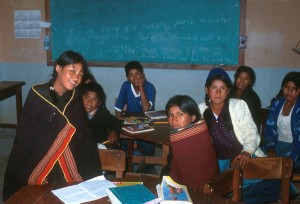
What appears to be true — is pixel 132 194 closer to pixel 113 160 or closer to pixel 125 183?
pixel 125 183

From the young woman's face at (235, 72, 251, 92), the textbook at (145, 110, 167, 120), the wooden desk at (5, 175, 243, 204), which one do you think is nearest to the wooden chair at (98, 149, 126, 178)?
the wooden desk at (5, 175, 243, 204)

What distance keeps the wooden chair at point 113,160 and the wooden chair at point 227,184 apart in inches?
26.8

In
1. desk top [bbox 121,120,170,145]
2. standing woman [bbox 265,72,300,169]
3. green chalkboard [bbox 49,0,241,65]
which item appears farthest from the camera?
green chalkboard [bbox 49,0,241,65]

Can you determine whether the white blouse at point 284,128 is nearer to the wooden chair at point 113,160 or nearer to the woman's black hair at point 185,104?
the woman's black hair at point 185,104

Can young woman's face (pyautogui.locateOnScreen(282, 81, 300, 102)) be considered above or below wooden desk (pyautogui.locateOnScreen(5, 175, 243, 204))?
above

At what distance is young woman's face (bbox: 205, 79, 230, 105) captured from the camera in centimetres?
278

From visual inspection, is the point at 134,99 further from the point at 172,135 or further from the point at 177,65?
the point at 172,135

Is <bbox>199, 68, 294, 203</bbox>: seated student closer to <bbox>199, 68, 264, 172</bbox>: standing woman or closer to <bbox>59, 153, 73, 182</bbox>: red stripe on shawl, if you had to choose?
<bbox>199, 68, 264, 172</bbox>: standing woman

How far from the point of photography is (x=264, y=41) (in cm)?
491

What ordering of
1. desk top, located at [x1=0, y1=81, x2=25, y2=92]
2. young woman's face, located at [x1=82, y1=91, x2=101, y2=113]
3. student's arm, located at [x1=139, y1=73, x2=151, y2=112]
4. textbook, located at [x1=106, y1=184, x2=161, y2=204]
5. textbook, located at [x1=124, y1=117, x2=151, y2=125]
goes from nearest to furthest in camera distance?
1. textbook, located at [x1=106, y1=184, x2=161, y2=204]
2. young woman's face, located at [x1=82, y1=91, x2=101, y2=113]
3. textbook, located at [x1=124, y1=117, x2=151, y2=125]
4. student's arm, located at [x1=139, y1=73, x2=151, y2=112]
5. desk top, located at [x1=0, y1=81, x2=25, y2=92]

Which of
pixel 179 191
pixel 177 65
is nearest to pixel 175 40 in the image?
pixel 177 65

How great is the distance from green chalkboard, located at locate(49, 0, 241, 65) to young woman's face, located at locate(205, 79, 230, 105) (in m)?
2.32

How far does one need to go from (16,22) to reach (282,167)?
16.2 feet

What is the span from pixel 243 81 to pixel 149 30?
1663mm
